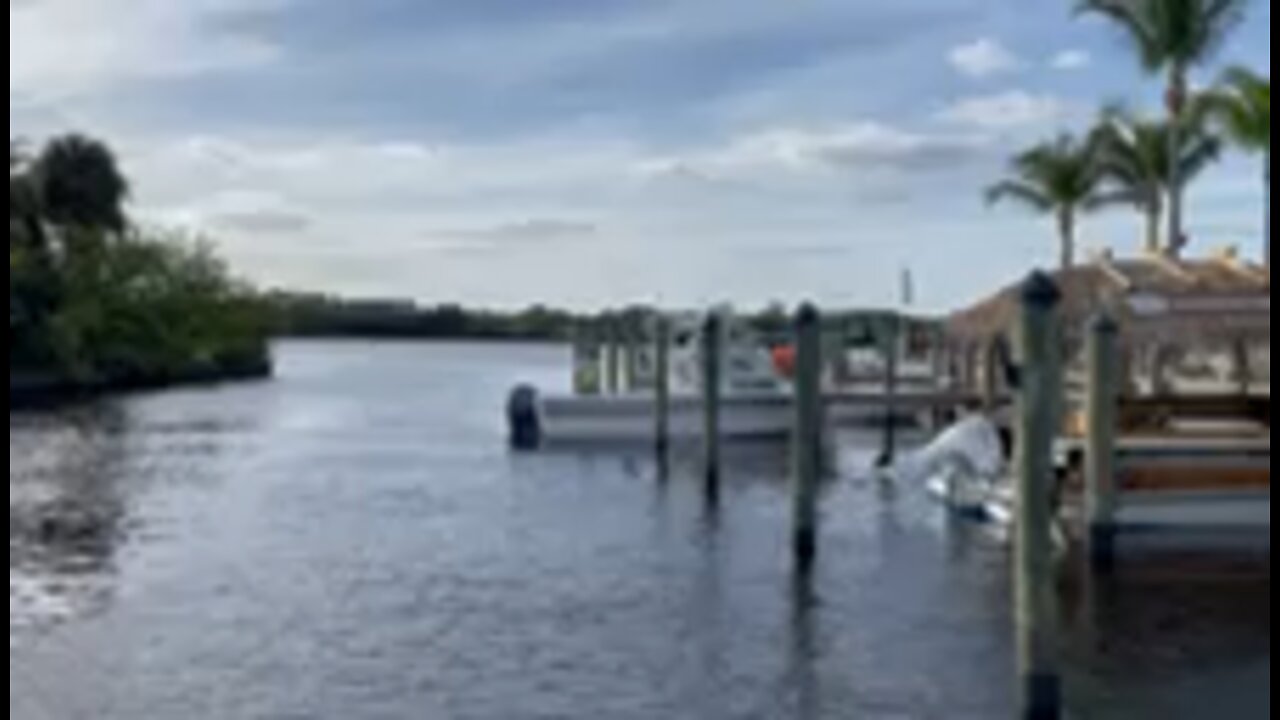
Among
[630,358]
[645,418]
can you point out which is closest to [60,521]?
[645,418]

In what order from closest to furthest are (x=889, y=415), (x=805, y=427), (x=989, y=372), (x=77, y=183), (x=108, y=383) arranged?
(x=805, y=427)
(x=989, y=372)
(x=889, y=415)
(x=108, y=383)
(x=77, y=183)

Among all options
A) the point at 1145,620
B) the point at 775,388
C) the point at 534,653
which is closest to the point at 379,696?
the point at 534,653

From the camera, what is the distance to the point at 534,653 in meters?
20.2

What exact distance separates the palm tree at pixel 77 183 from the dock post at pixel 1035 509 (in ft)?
290

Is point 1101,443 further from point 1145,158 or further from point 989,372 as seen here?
point 1145,158

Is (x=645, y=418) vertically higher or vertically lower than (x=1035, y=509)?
lower

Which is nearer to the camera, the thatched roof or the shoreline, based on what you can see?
the thatched roof

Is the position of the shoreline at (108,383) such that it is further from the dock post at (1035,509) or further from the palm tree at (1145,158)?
the dock post at (1035,509)

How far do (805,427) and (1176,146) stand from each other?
3171cm

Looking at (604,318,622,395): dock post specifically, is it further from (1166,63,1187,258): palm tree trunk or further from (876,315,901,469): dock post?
(1166,63,1187,258): palm tree trunk

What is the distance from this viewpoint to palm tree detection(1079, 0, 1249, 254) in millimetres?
50938

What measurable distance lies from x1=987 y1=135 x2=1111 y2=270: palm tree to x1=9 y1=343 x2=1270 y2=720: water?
35.3 m

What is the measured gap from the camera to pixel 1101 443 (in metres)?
24.4

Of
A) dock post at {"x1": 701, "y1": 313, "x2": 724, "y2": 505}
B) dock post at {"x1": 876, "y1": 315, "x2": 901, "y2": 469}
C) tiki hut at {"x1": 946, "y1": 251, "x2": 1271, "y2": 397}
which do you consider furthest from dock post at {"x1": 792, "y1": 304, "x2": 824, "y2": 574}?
dock post at {"x1": 876, "y1": 315, "x2": 901, "y2": 469}
